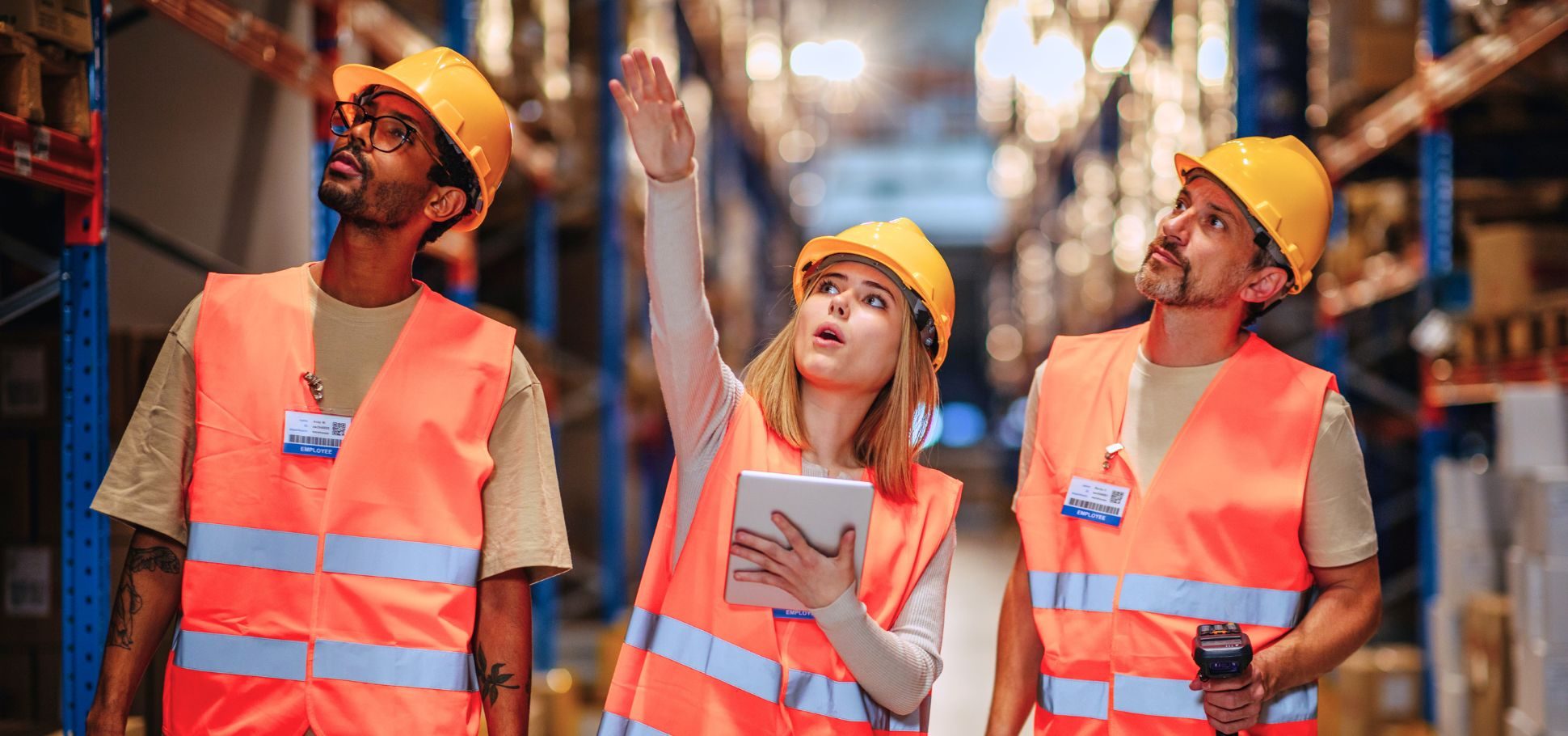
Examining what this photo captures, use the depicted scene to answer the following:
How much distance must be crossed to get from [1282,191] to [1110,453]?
2.38 ft

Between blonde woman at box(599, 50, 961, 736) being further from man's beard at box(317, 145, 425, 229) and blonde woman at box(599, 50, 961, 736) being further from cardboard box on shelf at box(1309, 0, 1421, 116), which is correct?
cardboard box on shelf at box(1309, 0, 1421, 116)

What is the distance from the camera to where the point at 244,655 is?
233cm

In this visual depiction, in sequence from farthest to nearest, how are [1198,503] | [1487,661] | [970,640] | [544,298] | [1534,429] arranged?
[970,640]
[544,298]
[1487,661]
[1534,429]
[1198,503]

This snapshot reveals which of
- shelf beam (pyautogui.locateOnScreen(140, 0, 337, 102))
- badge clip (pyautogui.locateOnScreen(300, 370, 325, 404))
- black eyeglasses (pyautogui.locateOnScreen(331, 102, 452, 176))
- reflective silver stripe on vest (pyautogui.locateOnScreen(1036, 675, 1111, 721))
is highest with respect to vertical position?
→ shelf beam (pyautogui.locateOnScreen(140, 0, 337, 102))

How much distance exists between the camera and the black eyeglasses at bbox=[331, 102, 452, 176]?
8.44 ft

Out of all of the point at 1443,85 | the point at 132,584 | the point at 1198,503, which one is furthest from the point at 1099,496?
the point at 1443,85

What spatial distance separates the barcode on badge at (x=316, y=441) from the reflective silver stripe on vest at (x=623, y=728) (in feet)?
2.40

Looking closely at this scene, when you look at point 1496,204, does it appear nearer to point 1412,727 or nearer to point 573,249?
point 1412,727

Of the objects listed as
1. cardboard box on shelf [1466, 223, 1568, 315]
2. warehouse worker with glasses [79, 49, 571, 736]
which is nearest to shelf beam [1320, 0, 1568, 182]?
cardboard box on shelf [1466, 223, 1568, 315]

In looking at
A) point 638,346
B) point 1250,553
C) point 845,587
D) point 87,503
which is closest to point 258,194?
point 87,503

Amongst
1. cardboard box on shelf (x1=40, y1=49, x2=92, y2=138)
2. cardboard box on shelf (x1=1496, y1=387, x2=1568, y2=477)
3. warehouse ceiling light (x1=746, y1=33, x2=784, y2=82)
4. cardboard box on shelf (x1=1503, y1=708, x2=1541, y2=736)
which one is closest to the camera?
cardboard box on shelf (x1=40, y1=49, x2=92, y2=138)

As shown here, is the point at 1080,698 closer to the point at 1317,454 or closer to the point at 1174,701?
the point at 1174,701

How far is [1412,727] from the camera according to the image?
6.39 metres

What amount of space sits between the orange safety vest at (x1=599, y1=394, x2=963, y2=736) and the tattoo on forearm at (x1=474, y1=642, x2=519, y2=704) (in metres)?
0.21
